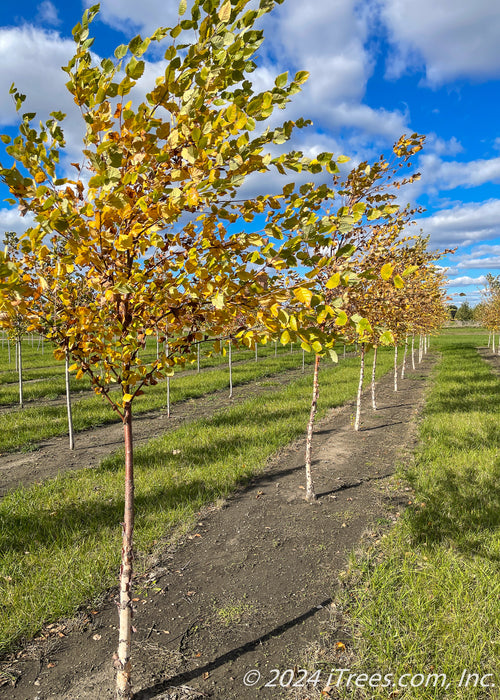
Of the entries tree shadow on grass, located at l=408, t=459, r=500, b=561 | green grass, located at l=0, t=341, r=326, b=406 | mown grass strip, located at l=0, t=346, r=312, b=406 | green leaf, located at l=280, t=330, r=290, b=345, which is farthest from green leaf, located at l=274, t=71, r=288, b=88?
mown grass strip, located at l=0, t=346, r=312, b=406

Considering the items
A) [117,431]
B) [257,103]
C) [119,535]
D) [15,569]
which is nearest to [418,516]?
[119,535]

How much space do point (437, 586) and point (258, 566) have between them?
1.94 meters

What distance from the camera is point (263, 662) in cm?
326

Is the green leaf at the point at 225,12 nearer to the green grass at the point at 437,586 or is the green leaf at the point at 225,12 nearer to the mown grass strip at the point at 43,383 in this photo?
the green grass at the point at 437,586

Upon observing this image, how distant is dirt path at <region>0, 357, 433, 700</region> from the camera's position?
124 inches

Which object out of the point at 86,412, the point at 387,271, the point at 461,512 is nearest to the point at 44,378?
the point at 86,412

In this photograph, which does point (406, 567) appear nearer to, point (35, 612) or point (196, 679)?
point (196, 679)

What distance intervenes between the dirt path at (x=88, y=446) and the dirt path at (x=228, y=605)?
3.74 metres

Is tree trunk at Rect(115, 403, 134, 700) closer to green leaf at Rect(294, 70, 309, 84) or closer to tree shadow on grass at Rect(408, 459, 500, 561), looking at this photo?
green leaf at Rect(294, 70, 309, 84)

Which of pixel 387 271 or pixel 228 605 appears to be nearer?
pixel 387 271

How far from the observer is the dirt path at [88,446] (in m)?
7.47

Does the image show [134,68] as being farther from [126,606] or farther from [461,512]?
[461,512]

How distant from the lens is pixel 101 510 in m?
5.68

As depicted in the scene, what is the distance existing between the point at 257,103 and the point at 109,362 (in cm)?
204
